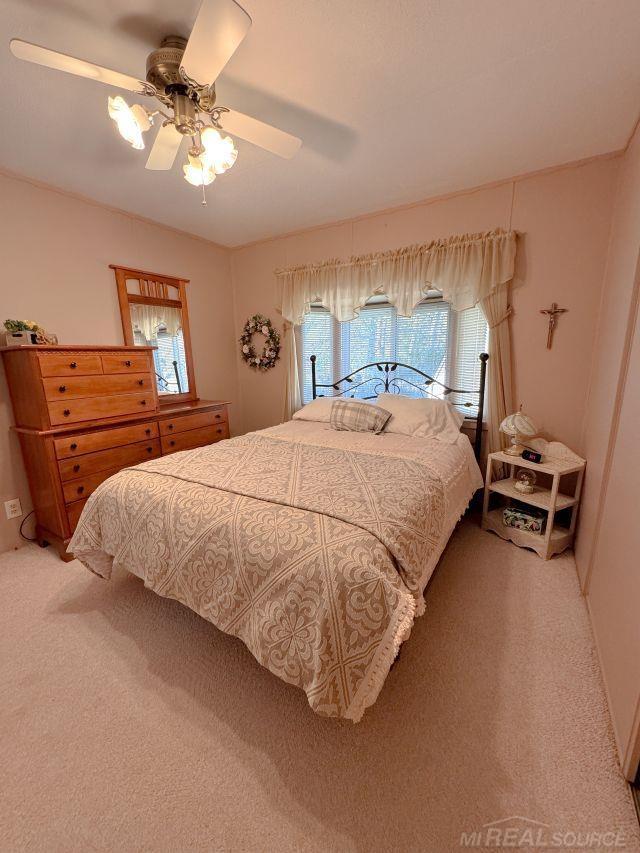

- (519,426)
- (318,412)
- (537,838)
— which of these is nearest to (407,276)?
(318,412)

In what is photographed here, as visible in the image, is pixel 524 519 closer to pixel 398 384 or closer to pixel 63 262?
pixel 398 384

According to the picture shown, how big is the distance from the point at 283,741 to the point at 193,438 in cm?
237

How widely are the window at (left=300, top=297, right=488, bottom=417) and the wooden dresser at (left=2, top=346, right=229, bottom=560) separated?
5.59 ft

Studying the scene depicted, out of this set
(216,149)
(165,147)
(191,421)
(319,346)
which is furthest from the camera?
(319,346)

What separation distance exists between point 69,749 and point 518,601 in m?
2.11

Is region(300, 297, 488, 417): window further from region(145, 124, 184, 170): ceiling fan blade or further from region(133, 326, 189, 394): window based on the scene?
region(145, 124, 184, 170): ceiling fan blade

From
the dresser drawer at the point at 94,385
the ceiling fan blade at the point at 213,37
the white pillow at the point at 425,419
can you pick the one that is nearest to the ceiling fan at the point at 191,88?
the ceiling fan blade at the point at 213,37

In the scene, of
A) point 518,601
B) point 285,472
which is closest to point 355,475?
point 285,472

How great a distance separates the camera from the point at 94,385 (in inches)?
93.7

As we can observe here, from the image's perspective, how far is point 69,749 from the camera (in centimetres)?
119

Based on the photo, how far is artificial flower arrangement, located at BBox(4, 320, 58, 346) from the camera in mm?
2131

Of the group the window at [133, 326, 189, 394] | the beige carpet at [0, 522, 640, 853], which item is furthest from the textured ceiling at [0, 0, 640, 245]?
the beige carpet at [0, 522, 640, 853]

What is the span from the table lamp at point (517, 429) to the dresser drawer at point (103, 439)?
2.74 meters

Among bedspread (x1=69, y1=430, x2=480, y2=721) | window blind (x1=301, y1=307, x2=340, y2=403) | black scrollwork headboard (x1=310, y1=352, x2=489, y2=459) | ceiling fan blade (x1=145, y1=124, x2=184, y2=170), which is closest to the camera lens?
bedspread (x1=69, y1=430, x2=480, y2=721)
